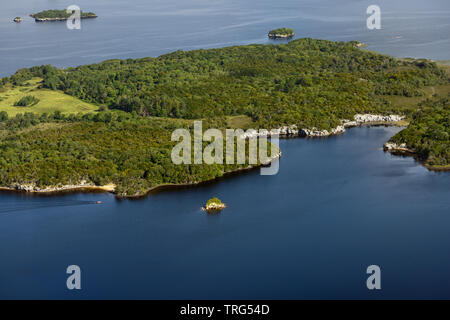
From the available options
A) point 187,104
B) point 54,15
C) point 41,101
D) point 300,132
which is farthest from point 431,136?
point 54,15

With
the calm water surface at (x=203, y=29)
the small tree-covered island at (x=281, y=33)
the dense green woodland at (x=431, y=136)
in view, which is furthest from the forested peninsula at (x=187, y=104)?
the small tree-covered island at (x=281, y=33)

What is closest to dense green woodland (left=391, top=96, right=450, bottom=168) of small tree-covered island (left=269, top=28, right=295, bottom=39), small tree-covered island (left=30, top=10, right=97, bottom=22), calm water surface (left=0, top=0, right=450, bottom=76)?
calm water surface (left=0, top=0, right=450, bottom=76)

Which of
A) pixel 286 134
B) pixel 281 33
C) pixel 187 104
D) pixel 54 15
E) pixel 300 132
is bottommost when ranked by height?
pixel 286 134

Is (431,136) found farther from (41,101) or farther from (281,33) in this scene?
(281,33)

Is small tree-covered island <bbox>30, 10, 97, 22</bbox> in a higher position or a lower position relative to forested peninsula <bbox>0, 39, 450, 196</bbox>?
Result: higher

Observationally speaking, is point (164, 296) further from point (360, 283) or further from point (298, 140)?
point (298, 140)

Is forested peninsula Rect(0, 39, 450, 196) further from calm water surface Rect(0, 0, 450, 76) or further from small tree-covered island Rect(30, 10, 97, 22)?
small tree-covered island Rect(30, 10, 97, 22)

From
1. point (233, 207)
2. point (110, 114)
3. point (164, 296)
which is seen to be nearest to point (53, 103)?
point (110, 114)
